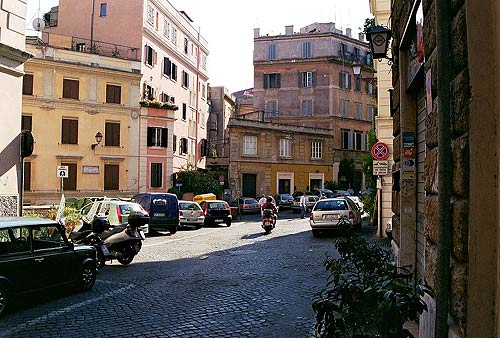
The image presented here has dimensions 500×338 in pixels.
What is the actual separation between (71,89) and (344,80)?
33126 mm

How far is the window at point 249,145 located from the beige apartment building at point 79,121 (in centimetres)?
1199

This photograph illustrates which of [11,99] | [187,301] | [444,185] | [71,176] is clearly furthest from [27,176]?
[444,185]

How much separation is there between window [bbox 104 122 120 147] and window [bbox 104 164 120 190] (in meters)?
1.63

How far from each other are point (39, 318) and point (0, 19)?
29.5 feet

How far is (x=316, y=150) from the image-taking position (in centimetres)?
5356

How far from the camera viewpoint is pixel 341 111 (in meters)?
58.7

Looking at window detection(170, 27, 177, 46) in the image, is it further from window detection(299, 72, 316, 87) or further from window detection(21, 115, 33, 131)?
window detection(299, 72, 316, 87)

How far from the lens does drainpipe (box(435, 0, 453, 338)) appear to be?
9.61ft

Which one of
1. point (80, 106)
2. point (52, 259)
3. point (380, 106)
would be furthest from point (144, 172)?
point (52, 259)

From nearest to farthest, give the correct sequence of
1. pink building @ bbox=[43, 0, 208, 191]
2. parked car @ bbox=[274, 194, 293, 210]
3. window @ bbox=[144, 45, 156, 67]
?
pink building @ bbox=[43, 0, 208, 191] → window @ bbox=[144, 45, 156, 67] → parked car @ bbox=[274, 194, 293, 210]

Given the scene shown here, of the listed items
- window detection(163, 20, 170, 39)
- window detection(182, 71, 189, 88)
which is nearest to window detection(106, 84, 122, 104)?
window detection(163, 20, 170, 39)

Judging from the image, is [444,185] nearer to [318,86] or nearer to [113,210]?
[113,210]

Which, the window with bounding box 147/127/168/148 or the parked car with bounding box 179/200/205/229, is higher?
the window with bounding box 147/127/168/148

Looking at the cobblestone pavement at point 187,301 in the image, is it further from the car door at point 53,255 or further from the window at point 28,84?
the window at point 28,84
